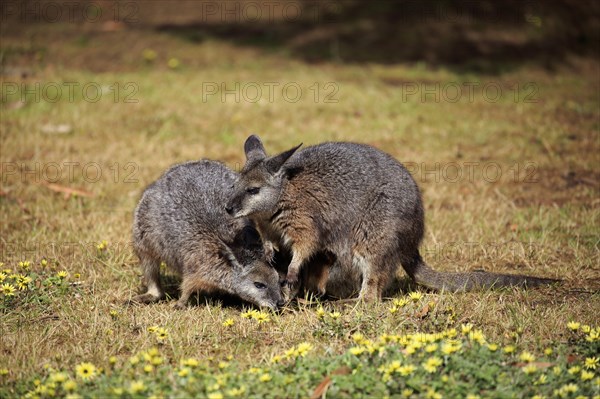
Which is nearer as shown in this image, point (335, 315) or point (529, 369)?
point (529, 369)

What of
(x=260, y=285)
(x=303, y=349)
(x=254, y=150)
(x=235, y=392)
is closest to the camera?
(x=235, y=392)

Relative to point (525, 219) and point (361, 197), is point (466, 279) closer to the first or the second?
point (361, 197)

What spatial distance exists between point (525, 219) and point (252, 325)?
3.53 metres

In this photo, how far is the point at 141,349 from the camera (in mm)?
4473

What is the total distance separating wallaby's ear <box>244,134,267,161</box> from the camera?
18.4 feet

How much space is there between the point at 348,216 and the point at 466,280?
1.01m

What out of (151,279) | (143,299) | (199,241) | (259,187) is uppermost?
(259,187)

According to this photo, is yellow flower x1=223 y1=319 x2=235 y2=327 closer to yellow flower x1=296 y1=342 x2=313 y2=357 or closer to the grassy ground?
the grassy ground

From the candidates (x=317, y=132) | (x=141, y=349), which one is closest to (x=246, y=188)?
(x=141, y=349)

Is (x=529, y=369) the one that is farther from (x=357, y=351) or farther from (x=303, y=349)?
(x=303, y=349)

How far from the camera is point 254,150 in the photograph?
569 centimetres

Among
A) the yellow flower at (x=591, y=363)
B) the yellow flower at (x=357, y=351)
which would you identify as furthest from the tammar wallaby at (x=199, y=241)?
the yellow flower at (x=591, y=363)

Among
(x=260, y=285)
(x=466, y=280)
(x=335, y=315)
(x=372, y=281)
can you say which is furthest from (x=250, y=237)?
(x=466, y=280)

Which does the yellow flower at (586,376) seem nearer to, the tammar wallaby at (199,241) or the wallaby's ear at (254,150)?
the tammar wallaby at (199,241)
